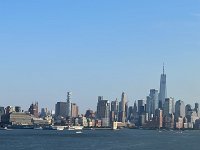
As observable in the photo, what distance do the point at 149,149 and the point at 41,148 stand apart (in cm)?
1763

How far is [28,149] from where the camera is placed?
287 feet

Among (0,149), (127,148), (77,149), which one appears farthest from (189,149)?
(0,149)

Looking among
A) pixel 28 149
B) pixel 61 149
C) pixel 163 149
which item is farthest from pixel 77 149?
pixel 163 149

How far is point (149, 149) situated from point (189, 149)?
6.48 meters

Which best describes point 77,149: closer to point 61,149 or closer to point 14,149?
point 61,149

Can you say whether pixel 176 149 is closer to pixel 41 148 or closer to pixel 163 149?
pixel 163 149

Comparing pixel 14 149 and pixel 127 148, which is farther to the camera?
pixel 127 148

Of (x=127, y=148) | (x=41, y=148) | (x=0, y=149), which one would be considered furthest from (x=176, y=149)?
(x=0, y=149)

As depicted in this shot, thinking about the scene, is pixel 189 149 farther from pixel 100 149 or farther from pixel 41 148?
pixel 41 148

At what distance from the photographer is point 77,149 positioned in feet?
297

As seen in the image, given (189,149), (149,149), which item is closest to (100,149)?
(149,149)

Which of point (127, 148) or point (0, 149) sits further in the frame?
point (127, 148)

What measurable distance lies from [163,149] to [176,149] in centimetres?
212

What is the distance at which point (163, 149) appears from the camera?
91688 millimetres
